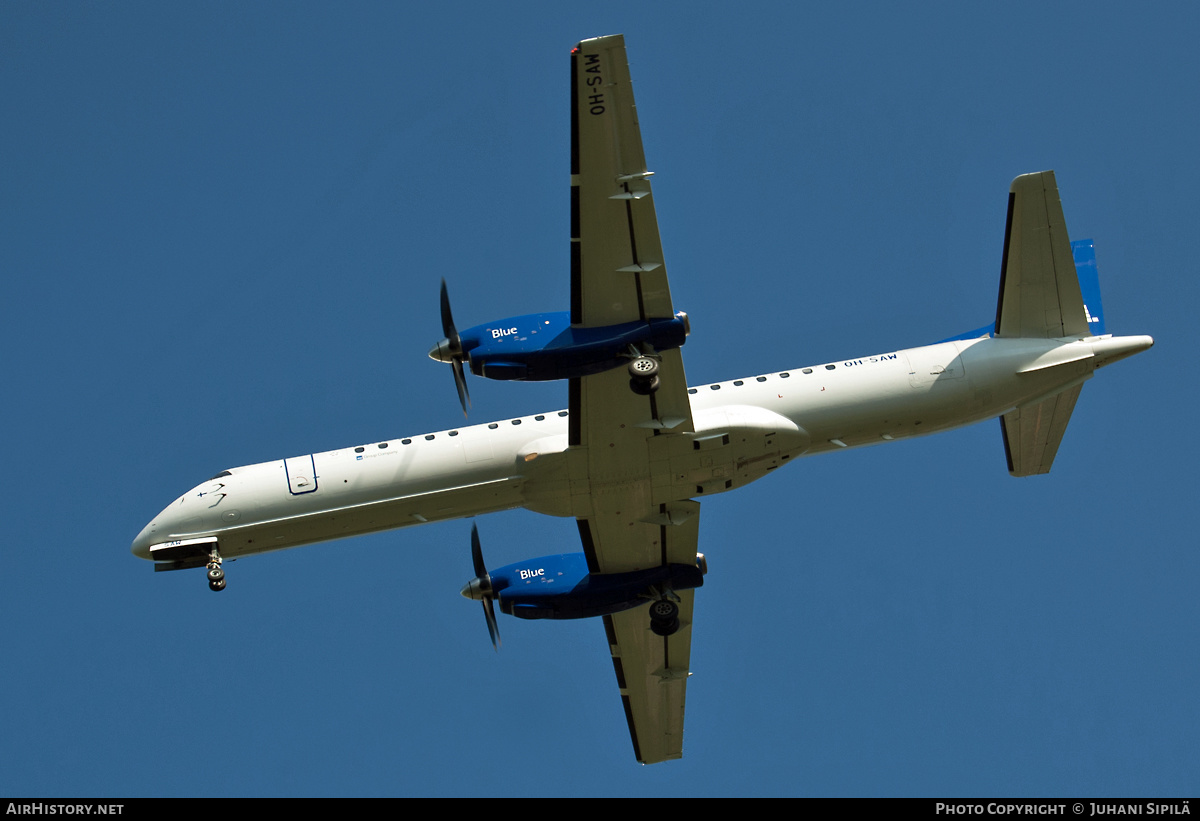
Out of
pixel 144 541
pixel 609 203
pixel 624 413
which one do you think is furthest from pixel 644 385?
pixel 144 541

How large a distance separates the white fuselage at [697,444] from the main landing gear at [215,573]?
555 mm

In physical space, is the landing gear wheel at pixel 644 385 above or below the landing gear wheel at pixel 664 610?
above

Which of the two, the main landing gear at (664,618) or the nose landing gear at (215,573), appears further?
the main landing gear at (664,618)

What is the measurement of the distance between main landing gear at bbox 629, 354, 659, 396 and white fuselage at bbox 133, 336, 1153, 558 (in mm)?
2040

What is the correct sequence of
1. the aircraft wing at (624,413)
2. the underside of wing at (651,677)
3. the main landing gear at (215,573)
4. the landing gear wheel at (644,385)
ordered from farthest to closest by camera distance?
the underside of wing at (651,677)
the main landing gear at (215,573)
the landing gear wheel at (644,385)
the aircraft wing at (624,413)

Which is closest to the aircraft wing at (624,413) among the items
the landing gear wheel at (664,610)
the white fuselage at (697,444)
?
the white fuselage at (697,444)

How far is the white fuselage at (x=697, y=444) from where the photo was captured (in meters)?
28.1

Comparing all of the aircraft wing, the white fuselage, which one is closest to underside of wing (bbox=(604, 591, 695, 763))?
the aircraft wing

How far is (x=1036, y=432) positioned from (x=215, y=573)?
20609mm

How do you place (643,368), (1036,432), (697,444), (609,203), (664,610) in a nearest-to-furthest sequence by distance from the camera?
(609,203) → (643,368) → (697,444) → (1036,432) → (664,610)

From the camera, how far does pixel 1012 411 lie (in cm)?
2991

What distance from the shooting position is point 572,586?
3125cm

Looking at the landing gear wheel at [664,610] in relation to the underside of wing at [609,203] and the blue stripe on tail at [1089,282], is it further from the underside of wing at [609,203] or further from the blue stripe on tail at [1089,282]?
the blue stripe on tail at [1089,282]

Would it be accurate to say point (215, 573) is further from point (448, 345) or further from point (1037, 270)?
point (1037, 270)
